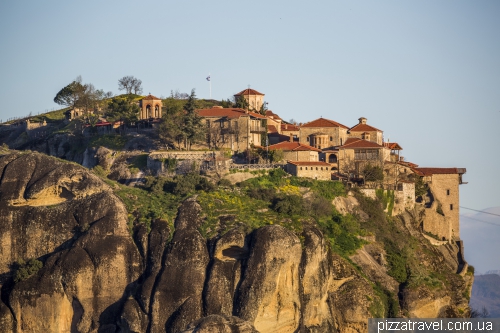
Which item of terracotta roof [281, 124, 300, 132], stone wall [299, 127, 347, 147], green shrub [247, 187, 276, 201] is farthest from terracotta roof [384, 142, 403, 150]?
green shrub [247, 187, 276, 201]

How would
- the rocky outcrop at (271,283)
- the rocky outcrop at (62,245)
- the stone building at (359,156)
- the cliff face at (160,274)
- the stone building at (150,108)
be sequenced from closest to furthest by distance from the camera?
the rocky outcrop at (271,283) < the cliff face at (160,274) < the rocky outcrop at (62,245) < the stone building at (359,156) < the stone building at (150,108)

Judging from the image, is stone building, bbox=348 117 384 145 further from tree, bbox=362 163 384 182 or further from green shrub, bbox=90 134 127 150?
green shrub, bbox=90 134 127 150

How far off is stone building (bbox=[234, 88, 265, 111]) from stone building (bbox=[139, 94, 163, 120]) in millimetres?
8163

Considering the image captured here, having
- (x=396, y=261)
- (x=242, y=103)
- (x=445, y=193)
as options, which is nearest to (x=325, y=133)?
(x=242, y=103)

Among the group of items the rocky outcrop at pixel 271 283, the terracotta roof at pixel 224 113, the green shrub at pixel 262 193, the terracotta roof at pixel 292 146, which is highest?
the terracotta roof at pixel 224 113

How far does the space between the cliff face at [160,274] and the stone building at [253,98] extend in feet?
87.1

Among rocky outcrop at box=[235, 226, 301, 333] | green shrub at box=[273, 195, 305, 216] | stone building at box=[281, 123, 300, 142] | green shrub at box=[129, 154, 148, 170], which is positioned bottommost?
rocky outcrop at box=[235, 226, 301, 333]

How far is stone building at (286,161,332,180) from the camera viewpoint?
85.3 metres

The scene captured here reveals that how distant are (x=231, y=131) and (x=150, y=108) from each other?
10399mm

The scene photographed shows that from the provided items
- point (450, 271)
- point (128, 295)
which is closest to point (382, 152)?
point (450, 271)

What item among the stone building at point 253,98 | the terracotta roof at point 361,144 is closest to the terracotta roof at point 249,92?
the stone building at point 253,98

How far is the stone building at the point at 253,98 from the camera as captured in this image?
336ft

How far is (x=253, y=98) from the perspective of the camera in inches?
4045

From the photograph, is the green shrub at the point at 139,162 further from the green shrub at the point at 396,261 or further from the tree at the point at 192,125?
the green shrub at the point at 396,261
